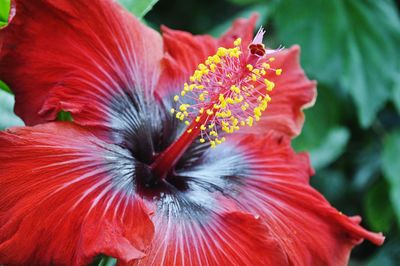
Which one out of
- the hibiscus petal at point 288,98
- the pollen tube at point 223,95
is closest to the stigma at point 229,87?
the pollen tube at point 223,95

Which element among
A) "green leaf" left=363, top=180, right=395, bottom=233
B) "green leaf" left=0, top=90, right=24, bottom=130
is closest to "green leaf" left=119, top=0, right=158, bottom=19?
"green leaf" left=0, top=90, right=24, bottom=130

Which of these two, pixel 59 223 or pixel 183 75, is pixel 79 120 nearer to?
pixel 59 223

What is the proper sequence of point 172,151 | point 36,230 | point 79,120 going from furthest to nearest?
1. point 172,151
2. point 79,120
3. point 36,230

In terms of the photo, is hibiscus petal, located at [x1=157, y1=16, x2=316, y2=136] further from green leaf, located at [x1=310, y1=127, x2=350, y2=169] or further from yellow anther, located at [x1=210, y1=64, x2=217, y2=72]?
green leaf, located at [x1=310, y1=127, x2=350, y2=169]

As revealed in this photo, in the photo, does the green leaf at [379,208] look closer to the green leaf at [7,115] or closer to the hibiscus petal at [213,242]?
the hibiscus petal at [213,242]

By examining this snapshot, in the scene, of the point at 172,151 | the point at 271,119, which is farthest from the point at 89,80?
the point at 271,119

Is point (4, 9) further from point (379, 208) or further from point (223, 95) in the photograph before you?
point (379, 208)
